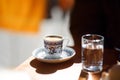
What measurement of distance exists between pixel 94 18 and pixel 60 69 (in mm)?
653

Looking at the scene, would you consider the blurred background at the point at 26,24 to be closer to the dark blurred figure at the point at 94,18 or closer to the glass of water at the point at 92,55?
the dark blurred figure at the point at 94,18

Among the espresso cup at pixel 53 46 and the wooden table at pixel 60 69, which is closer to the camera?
the wooden table at pixel 60 69

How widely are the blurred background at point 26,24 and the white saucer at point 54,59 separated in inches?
49.2

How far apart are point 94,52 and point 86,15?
1.98 ft

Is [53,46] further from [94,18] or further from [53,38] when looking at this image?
[94,18]

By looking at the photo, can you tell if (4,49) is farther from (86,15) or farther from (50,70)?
(50,70)

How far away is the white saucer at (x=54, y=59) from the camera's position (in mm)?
977

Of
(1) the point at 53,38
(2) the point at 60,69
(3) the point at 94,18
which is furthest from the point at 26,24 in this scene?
(2) the point at 60,69

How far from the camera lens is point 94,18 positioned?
4.99 feet

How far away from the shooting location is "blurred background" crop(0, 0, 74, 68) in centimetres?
238

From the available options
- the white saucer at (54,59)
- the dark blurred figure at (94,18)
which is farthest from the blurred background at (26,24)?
the white saucer at (54,59)

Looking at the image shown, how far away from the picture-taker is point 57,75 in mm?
889

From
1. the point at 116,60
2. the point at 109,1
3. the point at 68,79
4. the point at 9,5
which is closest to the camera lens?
the point at 68,79

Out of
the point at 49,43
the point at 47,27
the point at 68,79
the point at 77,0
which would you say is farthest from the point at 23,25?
the point at 68,79
